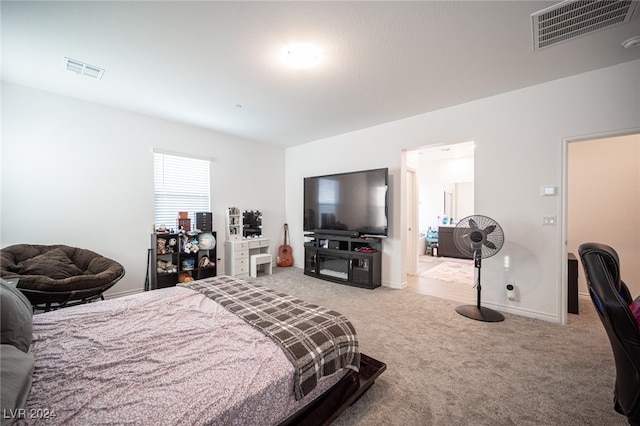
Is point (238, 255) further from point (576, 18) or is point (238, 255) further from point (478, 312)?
point (576, 18)

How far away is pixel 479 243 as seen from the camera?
10.1 ft

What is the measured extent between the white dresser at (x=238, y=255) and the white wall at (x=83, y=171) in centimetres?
132

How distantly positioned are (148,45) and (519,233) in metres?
4.51

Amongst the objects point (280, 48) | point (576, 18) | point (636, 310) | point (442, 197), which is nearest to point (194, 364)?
point (636, 310)

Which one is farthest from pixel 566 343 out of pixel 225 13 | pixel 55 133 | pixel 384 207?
pixel 55 133

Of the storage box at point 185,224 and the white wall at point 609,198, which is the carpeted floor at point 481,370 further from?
the storage box at point 185,224

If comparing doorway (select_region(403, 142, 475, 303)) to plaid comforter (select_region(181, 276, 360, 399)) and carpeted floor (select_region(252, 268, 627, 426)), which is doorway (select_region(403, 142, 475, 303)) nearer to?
carpeted floor (select_region(252, 268, 627, 426))

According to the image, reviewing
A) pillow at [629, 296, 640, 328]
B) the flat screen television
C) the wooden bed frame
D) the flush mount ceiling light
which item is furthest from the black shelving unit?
pillow at [629, 296, 640, 328]

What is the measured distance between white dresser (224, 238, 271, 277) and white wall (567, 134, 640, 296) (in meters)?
5.30

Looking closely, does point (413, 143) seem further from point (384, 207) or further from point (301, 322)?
point (301, 322)

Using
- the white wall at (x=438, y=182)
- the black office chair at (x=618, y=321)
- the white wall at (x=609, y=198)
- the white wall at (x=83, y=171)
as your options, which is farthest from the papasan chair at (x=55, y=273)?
the white wall at (x=438, y=182)

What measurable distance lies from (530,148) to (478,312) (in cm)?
211

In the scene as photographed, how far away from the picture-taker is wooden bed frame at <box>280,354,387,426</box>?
1.33 meters

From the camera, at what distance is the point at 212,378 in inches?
Answer: 44.3
